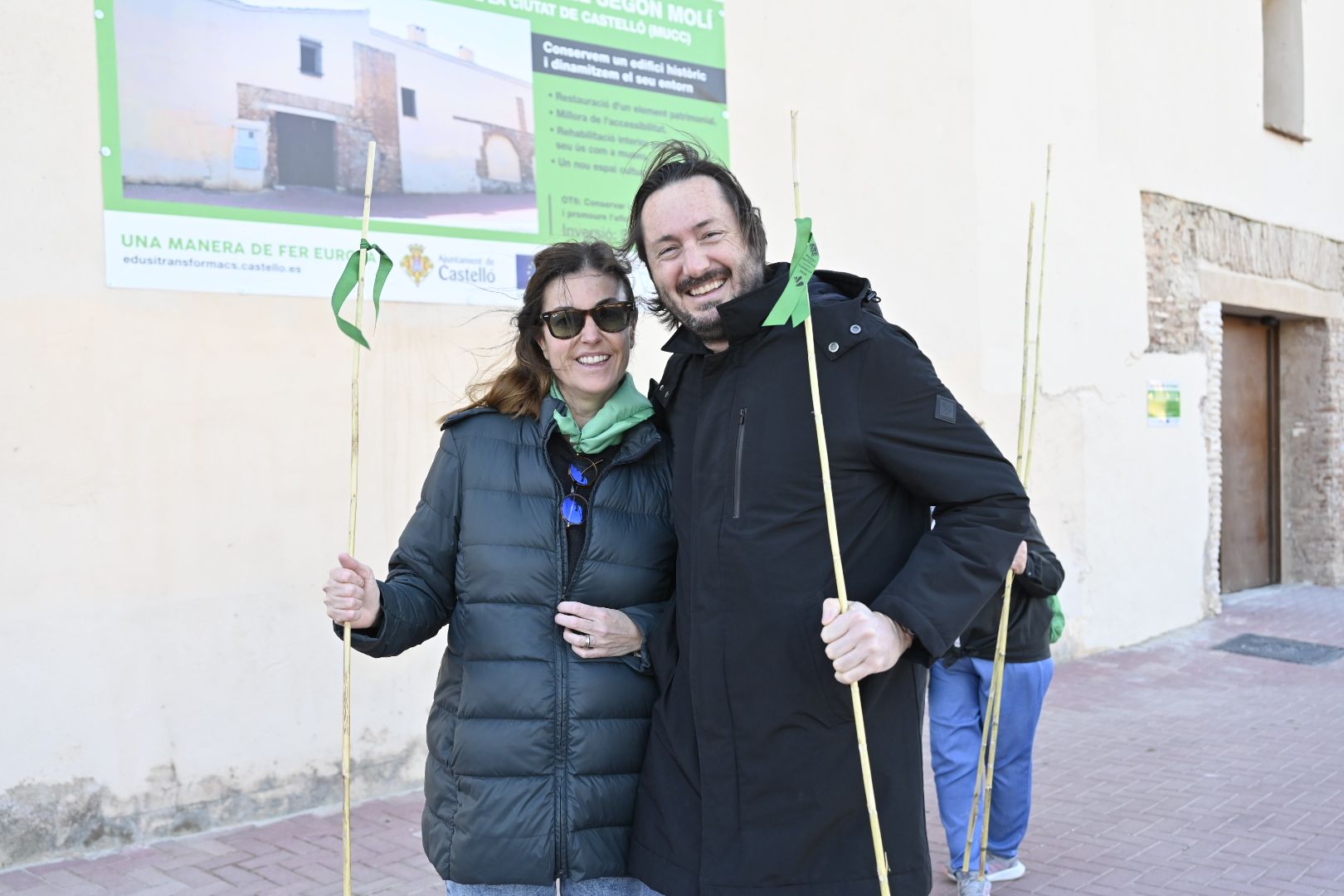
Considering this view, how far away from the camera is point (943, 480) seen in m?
2.04

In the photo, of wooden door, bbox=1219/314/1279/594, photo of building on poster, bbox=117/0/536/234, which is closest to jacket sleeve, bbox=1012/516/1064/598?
photo of building on poster, bbox=117/0/536/234

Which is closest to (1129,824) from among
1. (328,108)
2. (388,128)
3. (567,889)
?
(567,889)

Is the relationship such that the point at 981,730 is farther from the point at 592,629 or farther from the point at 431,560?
the point at 431,560

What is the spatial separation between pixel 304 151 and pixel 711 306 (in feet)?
11.3

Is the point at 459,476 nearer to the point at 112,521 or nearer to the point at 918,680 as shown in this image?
the point at 918,680

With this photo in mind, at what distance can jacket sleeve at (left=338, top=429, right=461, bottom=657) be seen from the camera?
2.36 metres

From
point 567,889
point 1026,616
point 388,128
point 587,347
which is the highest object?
point 388,128

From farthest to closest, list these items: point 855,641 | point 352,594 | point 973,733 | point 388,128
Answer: point 388,128, point 973,733, point 352,594, point 855,641

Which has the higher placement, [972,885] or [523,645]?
[523,645]

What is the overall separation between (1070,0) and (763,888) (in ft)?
27.2

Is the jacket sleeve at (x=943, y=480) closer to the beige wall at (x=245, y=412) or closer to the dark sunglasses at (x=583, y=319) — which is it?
the dark sunglasses at (x=583, y=319)

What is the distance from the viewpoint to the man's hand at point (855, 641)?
1885 mm

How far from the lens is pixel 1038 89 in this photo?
8547 millimetres

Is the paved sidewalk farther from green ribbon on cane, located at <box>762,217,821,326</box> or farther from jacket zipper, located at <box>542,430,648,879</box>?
green ribbon on cane, located at <box>762,217,821,326</box>
